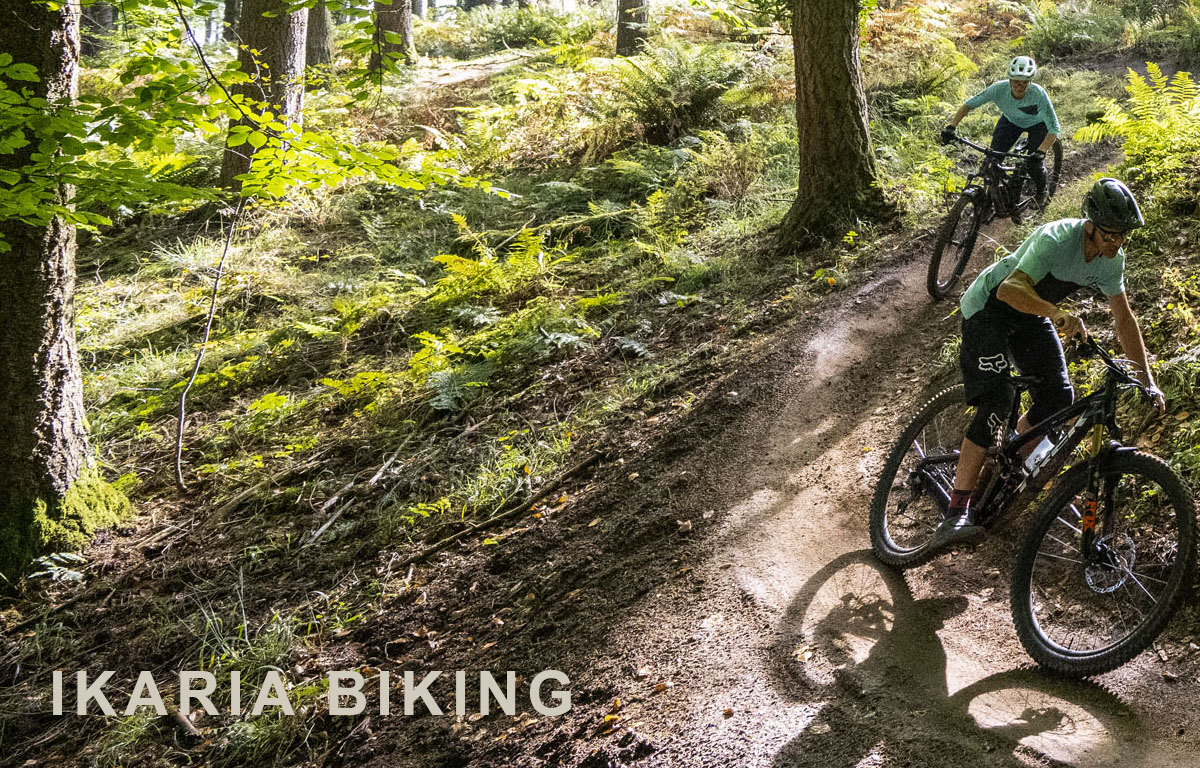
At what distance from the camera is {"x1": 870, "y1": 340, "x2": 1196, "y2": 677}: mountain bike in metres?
3.45

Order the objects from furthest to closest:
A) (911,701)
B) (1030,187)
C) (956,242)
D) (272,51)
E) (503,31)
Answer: (503,31) → (272,51) → (1030,187) → (956,242) → (911,701)

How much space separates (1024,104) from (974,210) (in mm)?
1549

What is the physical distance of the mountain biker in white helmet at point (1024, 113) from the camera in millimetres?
8008


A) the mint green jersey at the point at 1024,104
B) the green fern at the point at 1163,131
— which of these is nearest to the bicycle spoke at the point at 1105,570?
the green fern at the point at 1163,131

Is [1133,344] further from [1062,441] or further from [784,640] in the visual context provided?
[784,640]

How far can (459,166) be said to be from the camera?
12898 millimetres

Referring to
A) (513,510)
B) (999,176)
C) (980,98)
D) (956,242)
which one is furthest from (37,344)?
(980,98)

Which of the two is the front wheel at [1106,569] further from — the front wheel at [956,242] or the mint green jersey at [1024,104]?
the mint green jersey at [1024,104]

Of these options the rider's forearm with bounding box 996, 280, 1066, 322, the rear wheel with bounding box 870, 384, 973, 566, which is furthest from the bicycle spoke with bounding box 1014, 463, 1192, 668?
the rider's forearm with bounding box 996, 280, 1066, 322

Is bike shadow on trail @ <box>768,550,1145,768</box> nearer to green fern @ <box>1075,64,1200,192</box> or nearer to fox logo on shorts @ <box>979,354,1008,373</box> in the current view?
fox logo on shorts @ <box>979,354,1008,373</box>

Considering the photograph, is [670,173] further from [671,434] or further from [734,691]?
[734,691]

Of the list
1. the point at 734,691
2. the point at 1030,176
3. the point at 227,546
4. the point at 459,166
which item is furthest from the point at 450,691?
the point at 459,166

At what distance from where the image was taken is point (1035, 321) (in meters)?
4.23

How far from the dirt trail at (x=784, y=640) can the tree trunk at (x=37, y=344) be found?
359 centimetres
